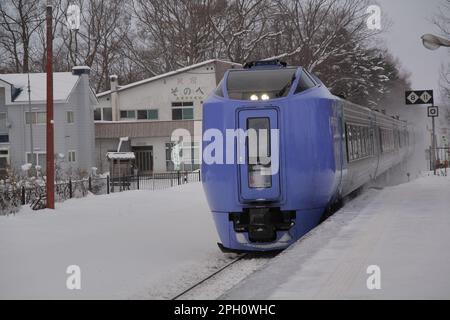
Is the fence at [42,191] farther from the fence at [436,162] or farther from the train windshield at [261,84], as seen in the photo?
the fence at [436,162]

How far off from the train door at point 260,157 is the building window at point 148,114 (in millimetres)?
37452

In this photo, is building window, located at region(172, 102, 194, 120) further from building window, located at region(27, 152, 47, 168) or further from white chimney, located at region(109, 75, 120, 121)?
building window, located at region(27, 152, 47, 168)

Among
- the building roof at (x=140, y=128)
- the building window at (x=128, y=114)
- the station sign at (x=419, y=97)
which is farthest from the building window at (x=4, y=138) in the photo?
the station sign at (x=419, y=97)

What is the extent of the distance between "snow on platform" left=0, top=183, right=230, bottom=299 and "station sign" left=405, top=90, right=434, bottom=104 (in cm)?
710

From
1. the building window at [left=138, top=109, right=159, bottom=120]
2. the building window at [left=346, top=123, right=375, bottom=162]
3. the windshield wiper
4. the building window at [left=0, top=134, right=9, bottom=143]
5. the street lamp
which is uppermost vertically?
the building window at [left=138, top=109, right=159, bottom=120]

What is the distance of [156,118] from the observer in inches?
1902

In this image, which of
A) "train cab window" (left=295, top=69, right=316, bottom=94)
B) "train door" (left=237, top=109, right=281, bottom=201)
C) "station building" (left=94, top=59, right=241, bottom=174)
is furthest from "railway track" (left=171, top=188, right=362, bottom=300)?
"station building" (left=94, top=59, right=241, bottom=174)

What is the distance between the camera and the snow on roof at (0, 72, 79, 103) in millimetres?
42934

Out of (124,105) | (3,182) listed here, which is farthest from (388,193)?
(124,105)

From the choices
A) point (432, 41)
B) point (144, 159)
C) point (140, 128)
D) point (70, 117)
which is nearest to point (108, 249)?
point (432, 41)

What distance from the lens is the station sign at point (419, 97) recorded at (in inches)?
813

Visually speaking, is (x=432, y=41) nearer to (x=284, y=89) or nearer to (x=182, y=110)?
(x=284, y=89)

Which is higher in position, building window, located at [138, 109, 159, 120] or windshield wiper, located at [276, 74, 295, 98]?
building window, located at [138, 109, 159, 120]
